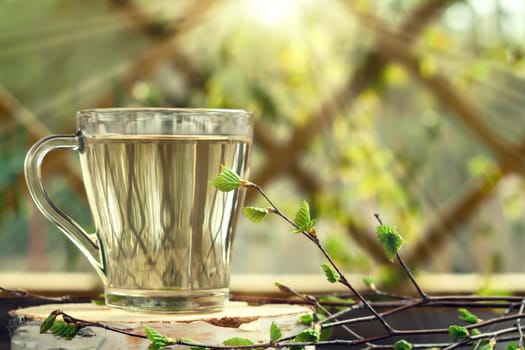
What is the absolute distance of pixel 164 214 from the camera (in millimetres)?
422

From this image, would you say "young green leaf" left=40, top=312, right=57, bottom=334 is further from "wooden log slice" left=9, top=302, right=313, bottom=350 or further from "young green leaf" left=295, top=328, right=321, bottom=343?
"young green leaf" left=295, top=328, right=321, bottom=343

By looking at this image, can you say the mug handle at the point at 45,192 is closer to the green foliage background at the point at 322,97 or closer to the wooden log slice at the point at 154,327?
the wooden log slice at the point at 154,327

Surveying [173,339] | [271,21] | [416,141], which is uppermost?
[271,21]

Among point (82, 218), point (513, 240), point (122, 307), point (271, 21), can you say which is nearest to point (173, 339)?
point (122, 307)

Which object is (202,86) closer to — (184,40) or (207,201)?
(184,40)

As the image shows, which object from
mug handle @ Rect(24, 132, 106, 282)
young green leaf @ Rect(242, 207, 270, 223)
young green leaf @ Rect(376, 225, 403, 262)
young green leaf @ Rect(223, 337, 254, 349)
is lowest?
young green leaf @ Rect(223, 337, 254, 349)

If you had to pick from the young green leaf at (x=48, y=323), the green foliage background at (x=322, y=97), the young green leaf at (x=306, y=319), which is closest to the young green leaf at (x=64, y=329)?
the young green leaf at (x=48, y=323)

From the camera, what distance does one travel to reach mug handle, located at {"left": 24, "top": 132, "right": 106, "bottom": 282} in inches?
17.7

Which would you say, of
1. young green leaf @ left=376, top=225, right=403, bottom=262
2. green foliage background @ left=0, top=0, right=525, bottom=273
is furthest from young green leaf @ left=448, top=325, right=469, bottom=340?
green foliage background @ left=0, top=0, right=525, bottom=273

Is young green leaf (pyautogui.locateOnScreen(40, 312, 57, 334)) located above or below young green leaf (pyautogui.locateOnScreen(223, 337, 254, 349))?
above

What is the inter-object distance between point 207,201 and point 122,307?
0.07 metres

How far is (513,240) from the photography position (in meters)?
1.70

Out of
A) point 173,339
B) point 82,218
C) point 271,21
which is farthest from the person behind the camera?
point 271,21

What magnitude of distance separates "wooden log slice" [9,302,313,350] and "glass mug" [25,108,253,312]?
1cm
